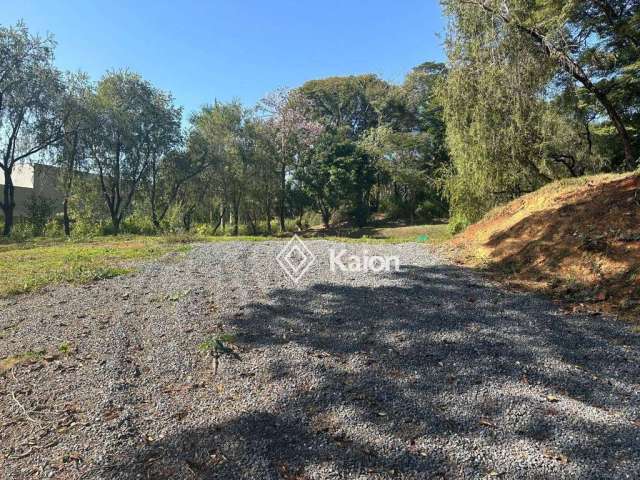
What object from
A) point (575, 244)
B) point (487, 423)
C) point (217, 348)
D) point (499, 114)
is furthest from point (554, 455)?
point (499, 114)

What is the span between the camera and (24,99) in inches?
572

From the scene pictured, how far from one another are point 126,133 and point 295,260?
13.9 meters

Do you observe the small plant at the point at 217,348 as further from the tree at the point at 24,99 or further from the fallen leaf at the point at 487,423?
the tree at the point at 24,99

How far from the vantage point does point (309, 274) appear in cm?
566

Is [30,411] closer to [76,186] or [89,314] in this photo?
[89,314]

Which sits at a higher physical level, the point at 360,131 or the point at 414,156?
the point at 360,131

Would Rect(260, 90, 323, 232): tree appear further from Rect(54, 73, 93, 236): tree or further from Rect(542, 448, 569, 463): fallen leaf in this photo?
Rect(542, 448, 569, 463): fallen leaf

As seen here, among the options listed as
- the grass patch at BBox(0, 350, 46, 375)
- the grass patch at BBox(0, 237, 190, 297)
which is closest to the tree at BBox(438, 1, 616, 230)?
the grass patch at BBox(0, 237, 190, 297)

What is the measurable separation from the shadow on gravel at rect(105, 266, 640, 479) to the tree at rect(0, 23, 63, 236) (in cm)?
1616

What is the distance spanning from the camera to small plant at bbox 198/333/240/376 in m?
3.04

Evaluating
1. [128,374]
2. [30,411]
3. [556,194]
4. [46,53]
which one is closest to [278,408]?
[128,374]

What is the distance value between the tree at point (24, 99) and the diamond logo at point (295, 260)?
Result: 12994mm

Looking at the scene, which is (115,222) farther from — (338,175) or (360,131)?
(360,131)

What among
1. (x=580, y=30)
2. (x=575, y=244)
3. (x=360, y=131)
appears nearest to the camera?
(x=575, y=244)
